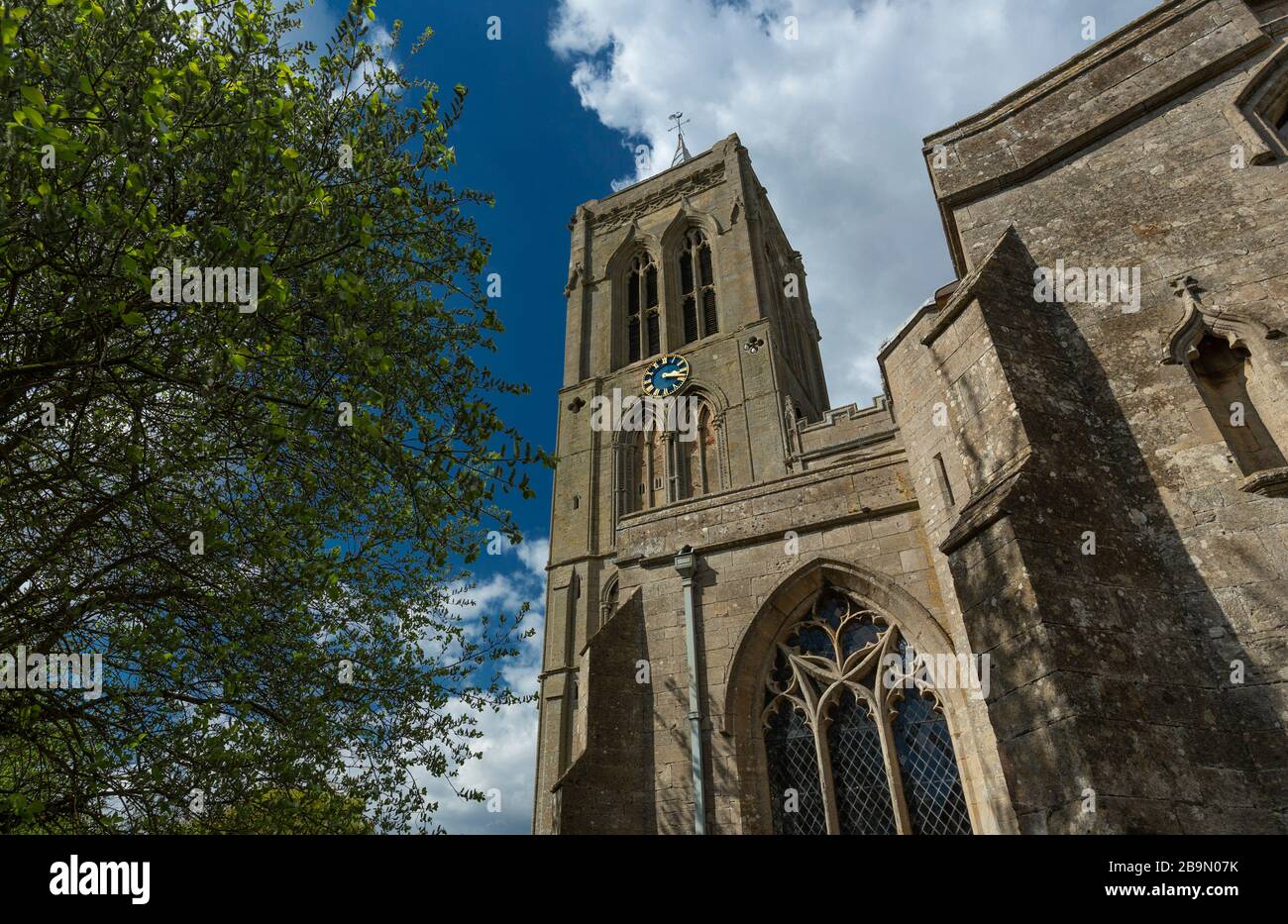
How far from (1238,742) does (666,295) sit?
29.2 metres

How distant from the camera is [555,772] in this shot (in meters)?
20.9

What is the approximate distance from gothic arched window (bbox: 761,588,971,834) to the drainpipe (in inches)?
32.4

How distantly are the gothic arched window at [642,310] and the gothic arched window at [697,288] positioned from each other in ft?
4.57

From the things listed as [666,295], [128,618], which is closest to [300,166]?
[128,618]

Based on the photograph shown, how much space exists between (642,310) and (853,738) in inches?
1060

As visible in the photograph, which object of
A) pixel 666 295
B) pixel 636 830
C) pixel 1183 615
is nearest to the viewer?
pixel 1183 615

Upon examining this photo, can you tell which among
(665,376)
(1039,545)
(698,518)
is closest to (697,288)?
(665,376)

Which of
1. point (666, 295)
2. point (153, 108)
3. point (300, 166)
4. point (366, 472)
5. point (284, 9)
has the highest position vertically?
point (666, 295)

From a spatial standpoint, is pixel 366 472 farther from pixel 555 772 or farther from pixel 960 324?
pixel 555 772

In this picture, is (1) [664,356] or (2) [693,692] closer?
(2) [693,692]

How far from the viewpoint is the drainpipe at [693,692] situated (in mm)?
7555

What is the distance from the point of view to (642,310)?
32719 mm

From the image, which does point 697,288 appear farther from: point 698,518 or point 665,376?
point 698,518

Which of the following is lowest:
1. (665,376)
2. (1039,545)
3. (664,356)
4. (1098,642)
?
(1098,642)
